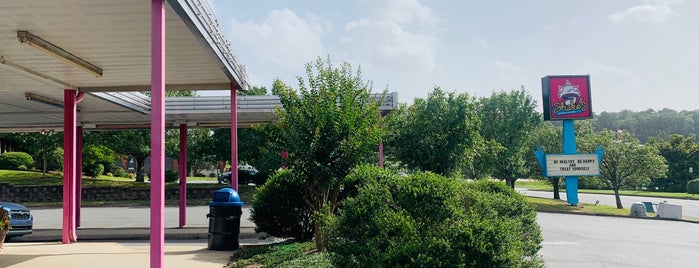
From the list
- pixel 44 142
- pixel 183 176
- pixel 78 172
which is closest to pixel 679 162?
pixel 183 176

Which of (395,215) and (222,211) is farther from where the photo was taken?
(222,211)

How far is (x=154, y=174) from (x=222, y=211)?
4417 millimetres

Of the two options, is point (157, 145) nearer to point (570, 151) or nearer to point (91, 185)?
point (570, 151)

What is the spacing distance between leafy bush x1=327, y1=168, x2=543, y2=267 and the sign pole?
77.0 feet

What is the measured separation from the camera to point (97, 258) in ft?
28.2

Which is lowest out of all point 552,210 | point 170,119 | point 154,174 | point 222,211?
point 552,210

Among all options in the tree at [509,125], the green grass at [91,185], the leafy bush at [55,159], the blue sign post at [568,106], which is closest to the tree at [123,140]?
the green grass at [91,185]

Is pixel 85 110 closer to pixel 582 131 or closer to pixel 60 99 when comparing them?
pixel 60 99

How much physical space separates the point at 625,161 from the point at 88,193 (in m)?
31.0

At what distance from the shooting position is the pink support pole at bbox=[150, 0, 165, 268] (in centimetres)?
529

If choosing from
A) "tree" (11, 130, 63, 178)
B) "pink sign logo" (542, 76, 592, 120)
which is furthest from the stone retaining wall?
"pink sign logo" (542, 76, 592, 120)

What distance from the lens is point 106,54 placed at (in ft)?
27.4

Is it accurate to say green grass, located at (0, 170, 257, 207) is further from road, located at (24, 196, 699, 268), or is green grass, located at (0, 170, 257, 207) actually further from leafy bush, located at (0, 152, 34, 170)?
road, located at (24, 196, 699, 268)

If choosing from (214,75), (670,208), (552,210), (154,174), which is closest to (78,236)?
(214,75)
